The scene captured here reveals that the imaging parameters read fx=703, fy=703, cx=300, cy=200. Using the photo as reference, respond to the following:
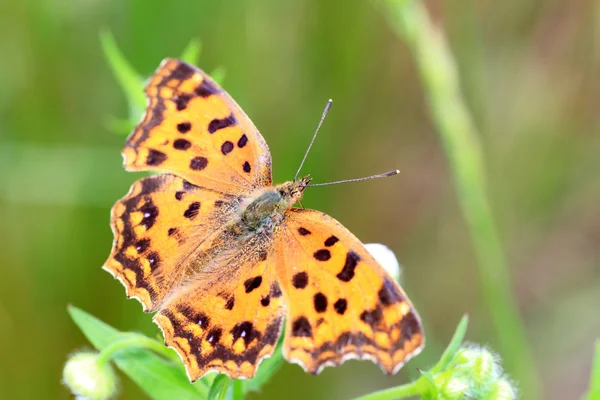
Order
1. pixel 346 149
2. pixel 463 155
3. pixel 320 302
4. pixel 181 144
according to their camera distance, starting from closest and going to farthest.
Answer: pixel 320 302 → pixel 181 144 → pixel 463 155 → pixel 346 149

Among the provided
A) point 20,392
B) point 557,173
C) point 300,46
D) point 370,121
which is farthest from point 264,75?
point 20,392

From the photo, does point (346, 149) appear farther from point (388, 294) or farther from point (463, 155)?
point (388, 294)

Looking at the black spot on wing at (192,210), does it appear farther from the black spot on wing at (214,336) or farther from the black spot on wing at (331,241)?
the black spot on wing at (331,241)

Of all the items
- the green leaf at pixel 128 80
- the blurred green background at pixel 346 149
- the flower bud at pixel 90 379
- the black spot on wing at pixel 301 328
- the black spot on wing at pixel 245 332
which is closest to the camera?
the black spot on wing at pixel 301 328

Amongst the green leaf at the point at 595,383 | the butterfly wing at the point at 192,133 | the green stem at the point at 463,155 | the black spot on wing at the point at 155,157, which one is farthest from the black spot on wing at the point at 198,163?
the green leaf at the point at 595,383

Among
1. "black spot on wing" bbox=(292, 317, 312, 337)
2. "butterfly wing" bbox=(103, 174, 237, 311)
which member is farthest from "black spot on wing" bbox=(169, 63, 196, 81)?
"black spot on wing" bbox=(292, 317, 312, 337)

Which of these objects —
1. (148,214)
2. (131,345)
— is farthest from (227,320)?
(148,214)
